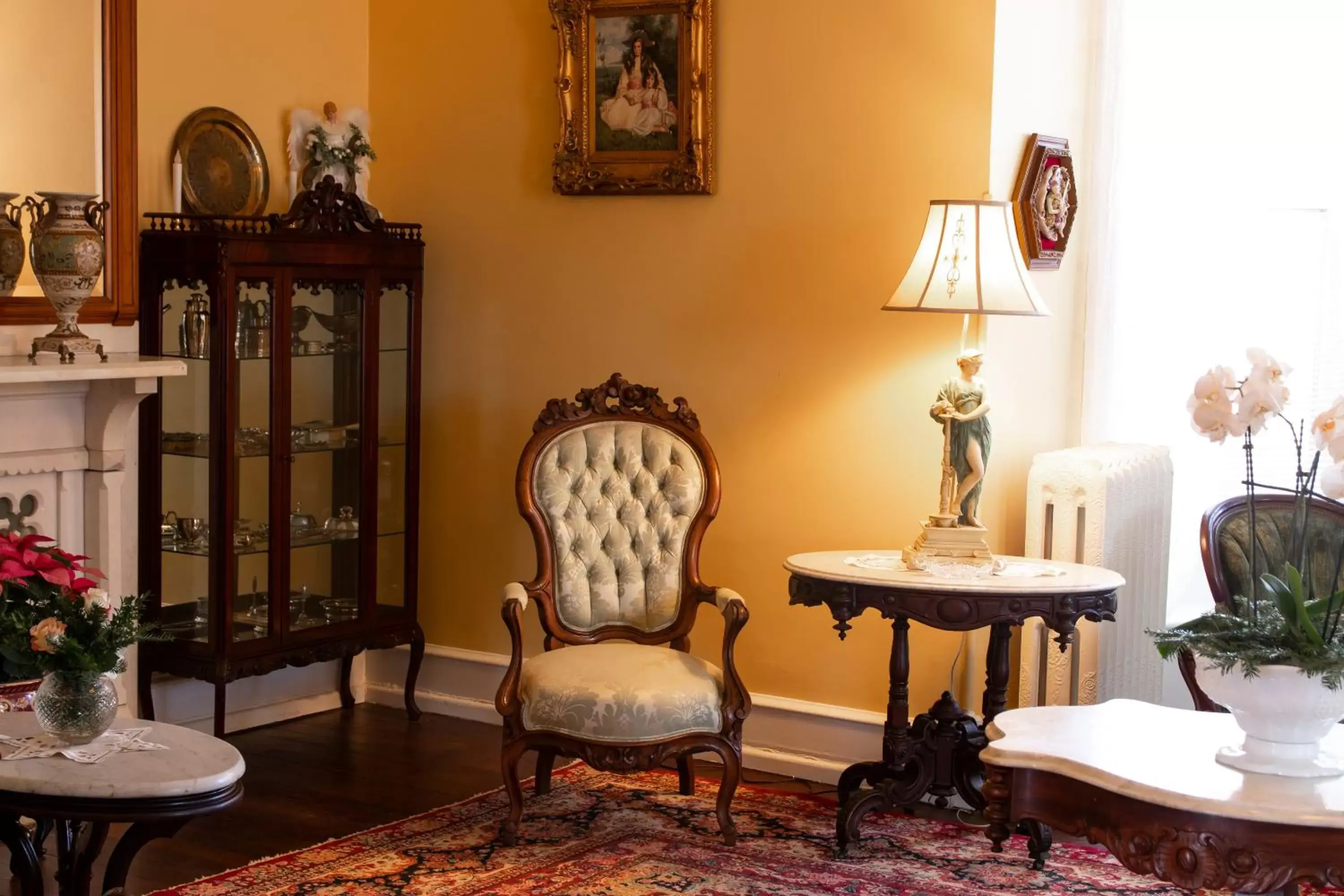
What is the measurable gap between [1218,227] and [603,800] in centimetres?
259

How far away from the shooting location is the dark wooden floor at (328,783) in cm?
397

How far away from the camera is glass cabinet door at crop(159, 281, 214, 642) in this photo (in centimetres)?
475

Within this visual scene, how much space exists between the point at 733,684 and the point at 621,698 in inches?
13.8

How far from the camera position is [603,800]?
451cm

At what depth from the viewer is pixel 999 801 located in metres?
2.77

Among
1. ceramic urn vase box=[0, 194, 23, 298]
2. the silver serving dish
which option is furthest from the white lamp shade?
ceramic urn vase box=[0, 194, 23, 298]

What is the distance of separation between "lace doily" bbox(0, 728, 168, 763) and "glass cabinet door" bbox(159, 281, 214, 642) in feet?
6.04

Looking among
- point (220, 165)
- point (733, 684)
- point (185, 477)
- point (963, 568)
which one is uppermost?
point (220, 165)

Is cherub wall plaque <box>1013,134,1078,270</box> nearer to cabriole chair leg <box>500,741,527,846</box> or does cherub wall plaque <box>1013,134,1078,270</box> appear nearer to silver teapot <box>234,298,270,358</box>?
cabriole chair leg <box>500,741,527,846</box>

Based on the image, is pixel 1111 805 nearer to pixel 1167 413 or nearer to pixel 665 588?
pixel 665 588

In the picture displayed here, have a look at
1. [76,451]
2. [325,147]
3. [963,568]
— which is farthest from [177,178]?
[963,568]

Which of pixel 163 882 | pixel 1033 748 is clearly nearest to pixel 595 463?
pixel 163 882

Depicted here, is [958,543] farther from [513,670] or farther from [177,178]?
[177,178]

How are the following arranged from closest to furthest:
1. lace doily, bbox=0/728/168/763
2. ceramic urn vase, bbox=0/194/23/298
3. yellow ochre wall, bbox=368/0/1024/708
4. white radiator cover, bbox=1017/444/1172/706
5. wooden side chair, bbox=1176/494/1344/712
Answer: lace doily, bbox=0/728/168/763 < wooden side chair, bbox=1176/494/1344/712 < ceramic urn vase, bbox=0/194/23/298 < white radiator cover, bbox=1017/444/1172/706 < yellow ochre wall, bbox=368/0/1024/708
